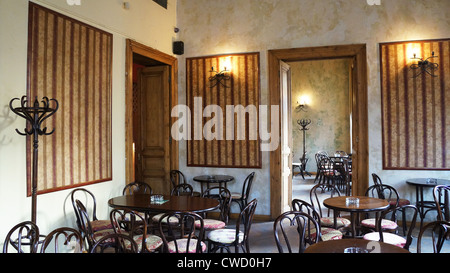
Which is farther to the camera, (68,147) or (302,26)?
(302,26)

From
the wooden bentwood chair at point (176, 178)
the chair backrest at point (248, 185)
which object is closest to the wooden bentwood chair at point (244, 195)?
the chair backrest at point (248, 185)

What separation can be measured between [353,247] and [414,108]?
3945 millimetres

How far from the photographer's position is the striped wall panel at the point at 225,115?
6.18m

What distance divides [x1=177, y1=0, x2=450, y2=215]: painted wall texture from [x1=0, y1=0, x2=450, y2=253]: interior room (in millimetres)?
22

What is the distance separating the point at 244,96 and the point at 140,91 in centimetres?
200

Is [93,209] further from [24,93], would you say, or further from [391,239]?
[391,239]

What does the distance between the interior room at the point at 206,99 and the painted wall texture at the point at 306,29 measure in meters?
0.02

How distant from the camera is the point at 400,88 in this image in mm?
5555

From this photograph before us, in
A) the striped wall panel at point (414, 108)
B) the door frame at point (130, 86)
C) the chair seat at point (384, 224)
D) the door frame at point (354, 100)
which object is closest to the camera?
the chair seat at point (384, 224)

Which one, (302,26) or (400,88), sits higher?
(302,26)

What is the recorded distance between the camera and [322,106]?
A: 41.2 ft

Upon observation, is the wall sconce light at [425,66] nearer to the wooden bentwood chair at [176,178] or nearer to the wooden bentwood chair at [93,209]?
the wooden bentwood chair at [176,178]
